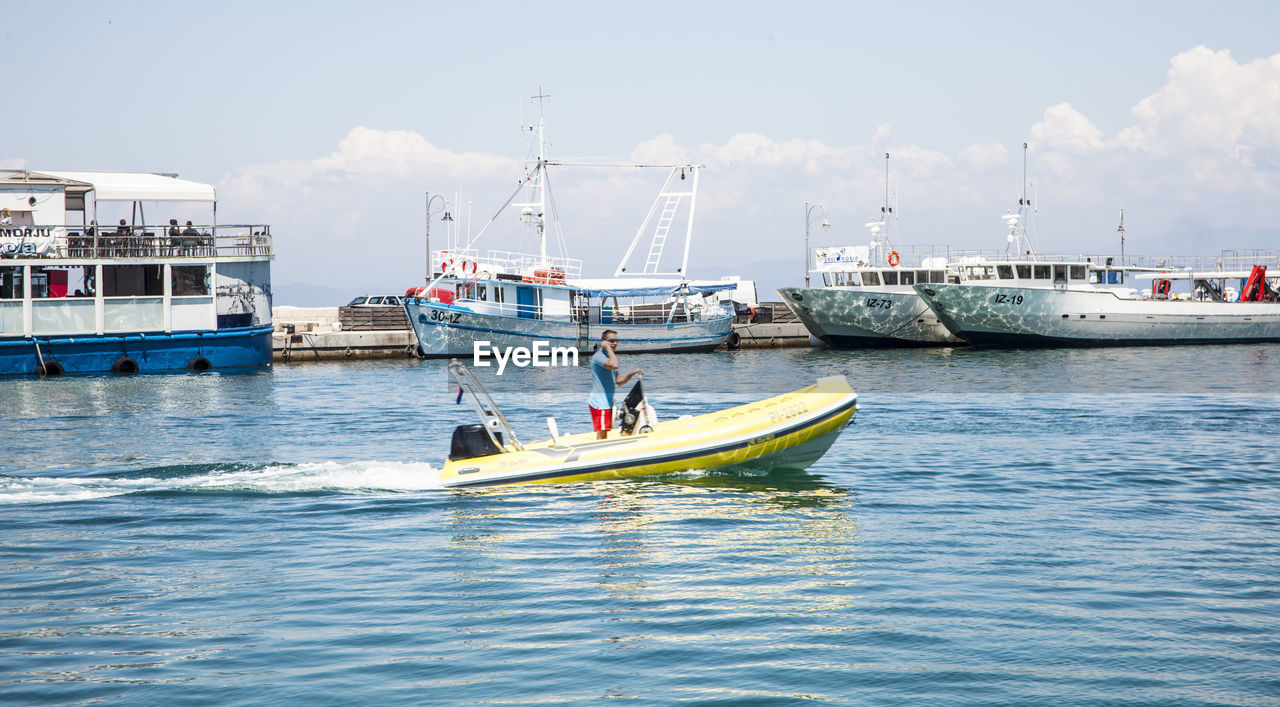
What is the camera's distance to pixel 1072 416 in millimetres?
23359

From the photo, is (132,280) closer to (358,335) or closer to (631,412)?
(358,335)

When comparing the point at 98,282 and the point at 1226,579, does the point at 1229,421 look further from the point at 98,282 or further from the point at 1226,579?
the point at 98,282

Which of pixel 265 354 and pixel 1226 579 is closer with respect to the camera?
pixel 1226 579

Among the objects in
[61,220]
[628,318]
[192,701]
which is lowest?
[192,701]

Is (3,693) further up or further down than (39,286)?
further down

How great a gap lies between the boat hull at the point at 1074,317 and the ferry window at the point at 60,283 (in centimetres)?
3239

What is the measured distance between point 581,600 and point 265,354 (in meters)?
31.5

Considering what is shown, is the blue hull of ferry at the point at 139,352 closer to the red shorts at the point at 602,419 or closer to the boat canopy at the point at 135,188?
the boat canopy at the point at 135,188

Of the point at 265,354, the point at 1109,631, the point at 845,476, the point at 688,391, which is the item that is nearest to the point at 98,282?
the point at 265,354

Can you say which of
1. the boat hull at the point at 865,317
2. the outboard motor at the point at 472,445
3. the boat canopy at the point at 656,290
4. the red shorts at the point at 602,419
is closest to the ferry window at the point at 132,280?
the boat canopy at the point at 656,290

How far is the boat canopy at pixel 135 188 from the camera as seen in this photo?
36.4 metres

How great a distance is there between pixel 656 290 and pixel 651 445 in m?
31.3

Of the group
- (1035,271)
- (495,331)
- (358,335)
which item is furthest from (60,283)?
(1035,271)

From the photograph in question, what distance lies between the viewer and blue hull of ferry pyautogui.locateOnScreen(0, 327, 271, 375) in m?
33.8
